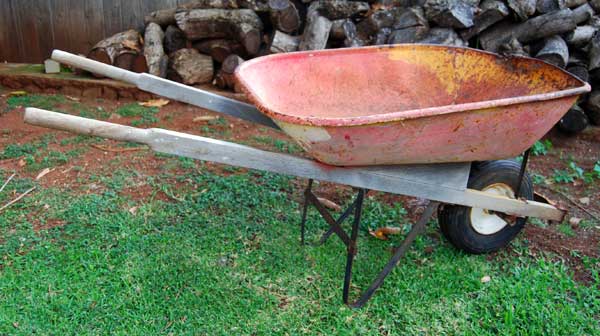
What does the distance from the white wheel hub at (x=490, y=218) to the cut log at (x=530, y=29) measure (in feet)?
7.20

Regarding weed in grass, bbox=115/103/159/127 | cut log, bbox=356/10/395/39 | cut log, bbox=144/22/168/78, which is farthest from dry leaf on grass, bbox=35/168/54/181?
cut log, bbox=356/10/395/39

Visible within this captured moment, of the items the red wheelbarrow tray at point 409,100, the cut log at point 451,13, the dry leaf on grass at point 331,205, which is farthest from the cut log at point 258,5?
the dry leaf on grass at point 331,205

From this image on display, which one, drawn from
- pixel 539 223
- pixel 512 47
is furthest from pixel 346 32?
pixel 539 223

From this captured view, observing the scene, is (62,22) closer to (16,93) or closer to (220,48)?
(16,93)

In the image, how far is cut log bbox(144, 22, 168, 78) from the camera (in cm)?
502

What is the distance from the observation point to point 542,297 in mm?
2352

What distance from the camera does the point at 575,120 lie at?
4090 millimetres

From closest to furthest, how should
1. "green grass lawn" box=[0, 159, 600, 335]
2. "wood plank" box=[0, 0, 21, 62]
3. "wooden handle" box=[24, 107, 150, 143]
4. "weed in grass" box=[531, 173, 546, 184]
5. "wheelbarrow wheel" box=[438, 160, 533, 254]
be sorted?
"wooden handle" box=[24, 107, 150, 143] < "green grass lawn" box=[0, 159, 600, 335] < "wheelbarrow wheel" box=[438, 160, 533, 254] < "weed in grass" box=[531, 173, 546, 184] < "wood plank" box=[0, 0, 21, 62]

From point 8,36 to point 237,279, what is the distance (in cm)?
538

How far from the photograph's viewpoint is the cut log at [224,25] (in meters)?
4.73

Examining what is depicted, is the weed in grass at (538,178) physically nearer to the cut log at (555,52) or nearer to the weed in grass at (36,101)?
the cut log at (555,52)

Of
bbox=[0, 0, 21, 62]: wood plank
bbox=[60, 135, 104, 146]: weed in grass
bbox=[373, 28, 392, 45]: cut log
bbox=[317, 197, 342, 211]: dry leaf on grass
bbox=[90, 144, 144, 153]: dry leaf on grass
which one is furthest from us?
bbox=[0, 0, 21, 62]: wood plank

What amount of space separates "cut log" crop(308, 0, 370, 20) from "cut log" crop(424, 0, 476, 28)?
2.29ft

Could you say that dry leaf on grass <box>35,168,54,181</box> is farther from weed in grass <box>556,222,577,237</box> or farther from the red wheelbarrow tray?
weed in grass <box>556,222,577,237</box>
